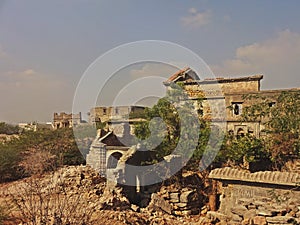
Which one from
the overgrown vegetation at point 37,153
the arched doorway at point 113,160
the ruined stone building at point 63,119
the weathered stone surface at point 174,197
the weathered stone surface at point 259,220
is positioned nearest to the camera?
the weathered stone surface at point 259,220

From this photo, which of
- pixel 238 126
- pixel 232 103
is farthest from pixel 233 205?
pixel 232 103

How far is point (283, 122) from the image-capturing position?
26.8ft

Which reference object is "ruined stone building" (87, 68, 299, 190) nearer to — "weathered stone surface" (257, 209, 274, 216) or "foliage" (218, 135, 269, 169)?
"foliage" (218, 135, 269, 169)

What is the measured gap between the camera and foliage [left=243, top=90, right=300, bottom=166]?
26.4 ft

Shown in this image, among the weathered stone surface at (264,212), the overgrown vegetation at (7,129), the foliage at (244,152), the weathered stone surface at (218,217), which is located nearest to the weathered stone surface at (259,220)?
the weathered stone surface at (264,212)

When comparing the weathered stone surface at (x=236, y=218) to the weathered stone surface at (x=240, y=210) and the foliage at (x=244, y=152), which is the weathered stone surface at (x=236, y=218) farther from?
the foliage at (x=244, y=152)

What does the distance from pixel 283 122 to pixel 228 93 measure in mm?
10327

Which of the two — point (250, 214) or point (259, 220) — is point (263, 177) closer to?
point (250, 214)

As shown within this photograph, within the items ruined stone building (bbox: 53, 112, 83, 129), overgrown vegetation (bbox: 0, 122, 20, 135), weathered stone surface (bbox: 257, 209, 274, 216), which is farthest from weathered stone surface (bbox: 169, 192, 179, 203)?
overgrown vegetation (bbox: 0, 122, 20, 135)

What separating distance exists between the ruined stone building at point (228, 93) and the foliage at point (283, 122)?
4.68m

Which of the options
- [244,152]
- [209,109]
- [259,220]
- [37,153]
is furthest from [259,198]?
[209,109]

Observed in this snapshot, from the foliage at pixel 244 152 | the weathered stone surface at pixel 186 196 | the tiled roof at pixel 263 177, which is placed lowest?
the weathered stone surface at pixel 186 196

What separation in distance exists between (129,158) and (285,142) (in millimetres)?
5083

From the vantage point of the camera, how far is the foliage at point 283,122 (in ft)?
26.4
